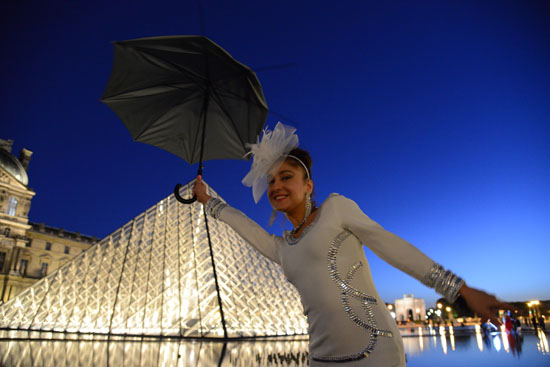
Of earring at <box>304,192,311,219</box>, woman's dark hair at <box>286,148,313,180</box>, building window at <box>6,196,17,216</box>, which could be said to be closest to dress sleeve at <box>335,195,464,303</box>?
earring at <box>304,192,311,219</box>

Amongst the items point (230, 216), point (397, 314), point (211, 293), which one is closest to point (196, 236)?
point (211, 293)

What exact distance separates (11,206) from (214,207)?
39.6 meters

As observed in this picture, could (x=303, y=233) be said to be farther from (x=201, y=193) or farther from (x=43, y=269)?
(x=43, y=269)

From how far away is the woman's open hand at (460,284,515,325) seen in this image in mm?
841

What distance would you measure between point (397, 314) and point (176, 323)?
60149 millimetres

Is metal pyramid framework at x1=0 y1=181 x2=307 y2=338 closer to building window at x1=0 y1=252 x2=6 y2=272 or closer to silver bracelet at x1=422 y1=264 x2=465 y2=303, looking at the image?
silver bracelet at x1=422 y1=264 x2=465 y2=303

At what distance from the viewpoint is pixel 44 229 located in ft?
121

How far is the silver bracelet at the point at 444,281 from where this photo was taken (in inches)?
34.8

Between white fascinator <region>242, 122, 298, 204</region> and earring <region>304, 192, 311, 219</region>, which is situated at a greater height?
white fascinator <region>242, 122, 298, 204</region>

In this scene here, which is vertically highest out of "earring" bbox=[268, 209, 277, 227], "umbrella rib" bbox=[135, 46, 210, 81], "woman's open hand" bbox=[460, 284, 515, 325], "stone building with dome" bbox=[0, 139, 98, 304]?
"stone building with dome" bbox=[0, 139, 98, 304]

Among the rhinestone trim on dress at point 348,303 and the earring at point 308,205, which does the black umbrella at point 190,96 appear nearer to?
the earring at point 308,205

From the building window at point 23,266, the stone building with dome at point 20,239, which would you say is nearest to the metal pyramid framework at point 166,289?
the stone building with dome at point 20,239

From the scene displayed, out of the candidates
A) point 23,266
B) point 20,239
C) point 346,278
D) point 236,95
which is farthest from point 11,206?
point 346,278

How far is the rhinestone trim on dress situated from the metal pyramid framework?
26.7 ft
